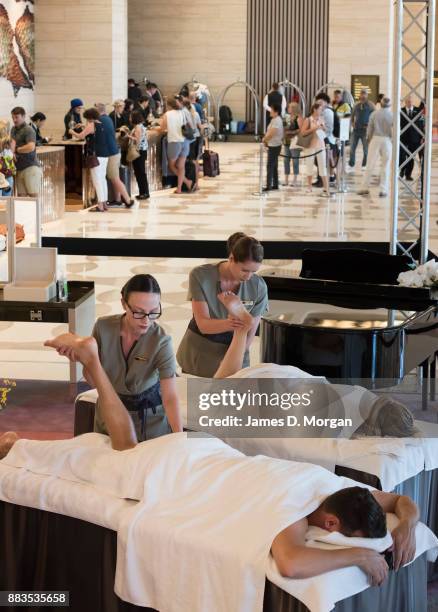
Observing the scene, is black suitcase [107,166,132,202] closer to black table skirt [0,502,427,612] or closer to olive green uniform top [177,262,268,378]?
olive green uniform top [177,262,268,378]

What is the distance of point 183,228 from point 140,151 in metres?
2.97

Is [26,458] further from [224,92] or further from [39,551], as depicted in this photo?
[224,92]

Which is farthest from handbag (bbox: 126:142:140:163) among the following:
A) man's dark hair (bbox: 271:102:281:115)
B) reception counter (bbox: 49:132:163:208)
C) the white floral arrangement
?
the white floral arrangement

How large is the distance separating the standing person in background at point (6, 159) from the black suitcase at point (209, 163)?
28.0 feet

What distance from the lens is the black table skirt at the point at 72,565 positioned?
3477 millimetres

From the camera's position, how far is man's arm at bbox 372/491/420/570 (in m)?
3.33

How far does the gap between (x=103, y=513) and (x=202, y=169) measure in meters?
18.2

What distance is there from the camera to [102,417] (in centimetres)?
404

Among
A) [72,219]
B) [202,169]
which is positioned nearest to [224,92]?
[202,169]

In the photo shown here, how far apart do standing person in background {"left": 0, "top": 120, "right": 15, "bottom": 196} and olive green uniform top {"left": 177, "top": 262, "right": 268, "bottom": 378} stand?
711 cm

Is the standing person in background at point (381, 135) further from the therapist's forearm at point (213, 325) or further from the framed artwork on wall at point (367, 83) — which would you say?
the framed artwork on wall at point (367, 83)

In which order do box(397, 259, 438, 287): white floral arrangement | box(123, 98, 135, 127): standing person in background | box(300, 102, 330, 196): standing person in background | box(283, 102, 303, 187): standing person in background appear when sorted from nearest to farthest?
box(397, 259, 438, 287): white floral arrangement
box(300, 102, 330, 196): standing person in background
box(123, 98, 135, 127): standing person in background
box(283, 102, 303, 187): standing person in background

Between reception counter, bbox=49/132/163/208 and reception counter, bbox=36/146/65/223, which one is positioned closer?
reception counter, bbox=36/146/65/223

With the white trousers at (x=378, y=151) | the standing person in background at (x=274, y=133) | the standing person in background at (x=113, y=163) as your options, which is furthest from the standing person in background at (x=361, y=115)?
the standing person in background at (x=113, y=163)
